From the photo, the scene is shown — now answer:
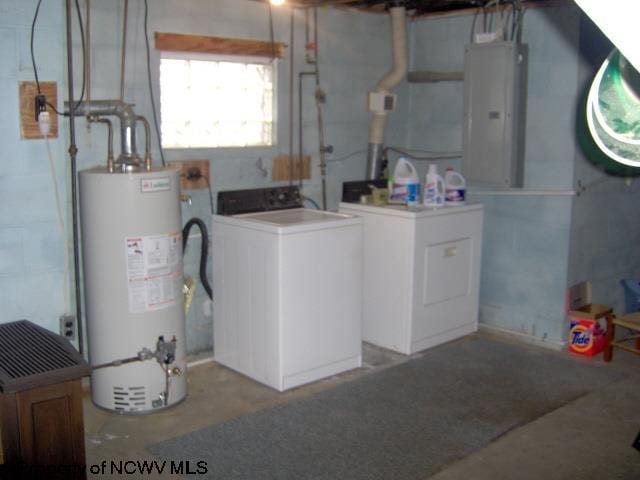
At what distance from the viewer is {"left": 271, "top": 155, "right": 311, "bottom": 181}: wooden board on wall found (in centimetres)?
417

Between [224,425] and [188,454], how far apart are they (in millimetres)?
295

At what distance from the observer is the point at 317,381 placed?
3645 mm

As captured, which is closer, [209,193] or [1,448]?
Answer: [1,448]

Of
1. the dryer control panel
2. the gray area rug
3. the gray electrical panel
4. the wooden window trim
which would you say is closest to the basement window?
the wooden window trim

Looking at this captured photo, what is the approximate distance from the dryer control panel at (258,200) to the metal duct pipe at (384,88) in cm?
66

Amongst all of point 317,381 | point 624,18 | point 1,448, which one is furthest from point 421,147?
point 624,18

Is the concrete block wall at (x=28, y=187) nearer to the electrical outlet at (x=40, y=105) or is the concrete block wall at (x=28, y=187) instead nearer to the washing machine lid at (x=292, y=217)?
the electrical outlet at (x=40, y=105)

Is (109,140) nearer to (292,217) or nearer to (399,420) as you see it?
(292,217)

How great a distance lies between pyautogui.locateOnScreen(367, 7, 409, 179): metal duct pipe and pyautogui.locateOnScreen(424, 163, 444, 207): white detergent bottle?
55 centimetres

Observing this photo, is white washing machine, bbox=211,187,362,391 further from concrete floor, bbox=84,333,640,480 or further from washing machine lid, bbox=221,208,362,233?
concrete floor, bbox=84,333,640,480

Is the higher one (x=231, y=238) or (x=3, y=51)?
(x=3, y=51)

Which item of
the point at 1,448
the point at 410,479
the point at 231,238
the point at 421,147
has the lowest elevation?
the point at 410,479

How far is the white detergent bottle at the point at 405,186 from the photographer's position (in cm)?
411

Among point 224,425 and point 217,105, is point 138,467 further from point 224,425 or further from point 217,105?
point 217,105
